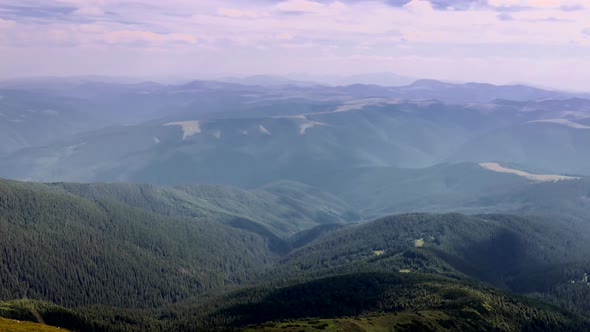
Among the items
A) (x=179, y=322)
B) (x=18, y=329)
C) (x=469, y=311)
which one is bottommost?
(x=179, y=322)

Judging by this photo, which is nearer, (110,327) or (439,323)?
(439,323)

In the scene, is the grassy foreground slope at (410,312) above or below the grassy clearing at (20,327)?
below

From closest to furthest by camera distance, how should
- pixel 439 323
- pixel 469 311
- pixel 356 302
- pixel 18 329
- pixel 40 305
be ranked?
pixel 18 329 < pixel 439 323 < pixel 469 311 < pixel 40 305 < pixel 356 302

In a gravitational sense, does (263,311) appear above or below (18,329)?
below

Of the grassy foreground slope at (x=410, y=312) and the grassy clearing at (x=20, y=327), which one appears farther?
the grassy foreground slope at (x=410, y=312)

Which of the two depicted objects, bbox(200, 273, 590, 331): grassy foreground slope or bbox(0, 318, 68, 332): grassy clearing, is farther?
bbox(200, 273, 590, 331): grassy foreground slope

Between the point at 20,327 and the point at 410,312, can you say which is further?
the point at 410,312

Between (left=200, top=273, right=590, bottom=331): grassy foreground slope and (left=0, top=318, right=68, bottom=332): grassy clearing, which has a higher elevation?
(left=0, top=318, right=68, bottom=332): grassy clearing

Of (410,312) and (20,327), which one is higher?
(20,327)

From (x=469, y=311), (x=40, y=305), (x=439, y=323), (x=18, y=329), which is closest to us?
(x=18, y=329)

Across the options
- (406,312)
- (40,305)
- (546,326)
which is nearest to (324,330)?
(406,312)

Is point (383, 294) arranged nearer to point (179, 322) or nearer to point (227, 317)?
point (227, 317)
